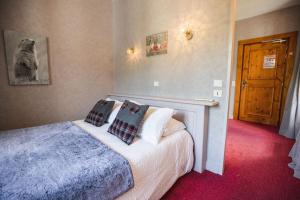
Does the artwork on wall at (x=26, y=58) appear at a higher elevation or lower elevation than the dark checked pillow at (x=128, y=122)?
higher

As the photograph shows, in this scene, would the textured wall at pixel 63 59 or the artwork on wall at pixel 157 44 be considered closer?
the textured wall at pixel 63 59

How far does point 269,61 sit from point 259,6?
1.34 meters

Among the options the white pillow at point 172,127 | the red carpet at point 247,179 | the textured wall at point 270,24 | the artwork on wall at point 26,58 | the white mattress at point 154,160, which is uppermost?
the textured wall at point 270,24

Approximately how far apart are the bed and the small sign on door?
321 cm

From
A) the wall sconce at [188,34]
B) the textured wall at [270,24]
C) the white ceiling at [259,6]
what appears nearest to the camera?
the wall sconce at [188,34]

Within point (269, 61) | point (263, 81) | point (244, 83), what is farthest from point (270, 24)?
point (244, 83)

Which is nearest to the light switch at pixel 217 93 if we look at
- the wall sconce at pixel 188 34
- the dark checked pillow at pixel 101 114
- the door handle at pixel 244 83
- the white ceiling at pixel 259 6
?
the wall sconce at pixel 188 34

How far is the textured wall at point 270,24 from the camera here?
340 cm

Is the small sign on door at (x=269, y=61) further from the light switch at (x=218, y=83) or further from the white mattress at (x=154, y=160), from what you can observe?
the white mattress at (x=154, y=160)

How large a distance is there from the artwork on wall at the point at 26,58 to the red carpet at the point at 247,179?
8.36 feet

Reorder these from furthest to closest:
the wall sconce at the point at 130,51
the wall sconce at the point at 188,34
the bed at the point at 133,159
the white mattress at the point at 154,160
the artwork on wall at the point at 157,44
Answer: the wall sconce at the point at 130,51, the artwork on wall at the point at 157,44, the wall sconce at the point at 188,34, the white mattress at the point at 154,160, the bed at the point at 133,159

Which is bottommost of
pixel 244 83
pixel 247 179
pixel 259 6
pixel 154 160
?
pixel 247 179

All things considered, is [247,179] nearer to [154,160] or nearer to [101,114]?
[154,160]

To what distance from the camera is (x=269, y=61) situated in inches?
151
